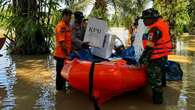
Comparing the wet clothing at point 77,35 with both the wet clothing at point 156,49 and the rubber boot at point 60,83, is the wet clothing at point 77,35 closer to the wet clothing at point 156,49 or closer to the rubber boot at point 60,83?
the rubber boot at point 60,83

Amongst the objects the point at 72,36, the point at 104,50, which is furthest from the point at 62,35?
the point at 104,50

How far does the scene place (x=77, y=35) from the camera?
9703mm

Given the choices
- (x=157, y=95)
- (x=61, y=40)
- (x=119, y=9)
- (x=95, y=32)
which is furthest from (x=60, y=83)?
(x=119, y=9)

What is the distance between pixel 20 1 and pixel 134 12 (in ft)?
23.8

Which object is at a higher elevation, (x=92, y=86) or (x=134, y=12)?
(x=134, y=12)

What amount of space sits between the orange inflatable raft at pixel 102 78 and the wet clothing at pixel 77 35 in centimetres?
124

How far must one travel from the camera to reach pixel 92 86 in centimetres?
782

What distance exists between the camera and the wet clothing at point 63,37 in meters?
8.90

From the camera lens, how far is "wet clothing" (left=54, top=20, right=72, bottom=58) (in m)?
8.90

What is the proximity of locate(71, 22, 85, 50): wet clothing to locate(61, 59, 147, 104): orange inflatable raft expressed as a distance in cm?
124

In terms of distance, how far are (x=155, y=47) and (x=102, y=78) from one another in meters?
1.15

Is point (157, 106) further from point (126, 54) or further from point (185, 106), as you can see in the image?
point (126, 54)

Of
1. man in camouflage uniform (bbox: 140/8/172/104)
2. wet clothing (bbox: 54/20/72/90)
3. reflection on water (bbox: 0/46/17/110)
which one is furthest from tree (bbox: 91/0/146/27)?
man in camouflage uniform (bbox: 140/8/172/104)

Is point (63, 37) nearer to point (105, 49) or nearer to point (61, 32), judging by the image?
point (61, 32)
